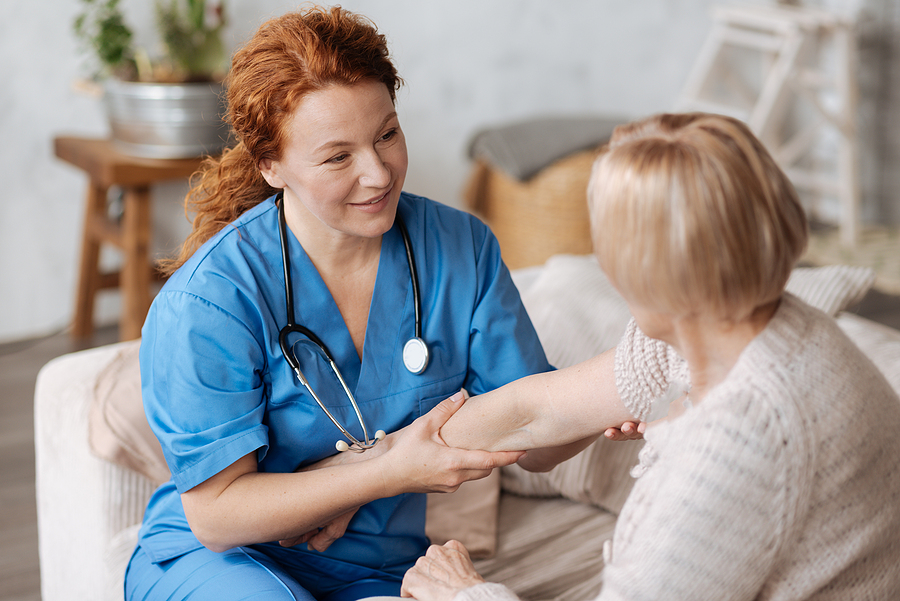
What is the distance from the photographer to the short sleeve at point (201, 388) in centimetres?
108

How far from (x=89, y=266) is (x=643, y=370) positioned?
2.46 metres

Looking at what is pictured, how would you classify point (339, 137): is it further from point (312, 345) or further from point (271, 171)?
point (312, 345)

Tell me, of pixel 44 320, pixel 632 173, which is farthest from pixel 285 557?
pixel 44 320

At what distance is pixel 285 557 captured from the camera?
48.3 inches

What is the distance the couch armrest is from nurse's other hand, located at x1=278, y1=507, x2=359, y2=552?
0.35 meters

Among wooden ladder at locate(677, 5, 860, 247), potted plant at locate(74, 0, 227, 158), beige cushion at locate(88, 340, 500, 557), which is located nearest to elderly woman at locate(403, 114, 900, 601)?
beige cushion at locate(88, 340, 500, 557)

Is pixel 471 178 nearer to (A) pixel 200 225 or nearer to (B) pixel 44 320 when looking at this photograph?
(B) pixel 44 320

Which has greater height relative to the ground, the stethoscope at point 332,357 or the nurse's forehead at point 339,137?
the nurse's forehead at point 339,137

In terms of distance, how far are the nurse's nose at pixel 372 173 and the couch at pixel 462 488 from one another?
62 centimetres

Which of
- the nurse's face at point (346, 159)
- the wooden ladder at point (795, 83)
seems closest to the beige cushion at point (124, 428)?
the nurse's face at point (346, 159)

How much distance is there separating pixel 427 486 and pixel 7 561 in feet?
4.54

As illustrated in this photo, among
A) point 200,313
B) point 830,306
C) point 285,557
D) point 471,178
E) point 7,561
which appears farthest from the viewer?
point 471,178

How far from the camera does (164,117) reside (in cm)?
253

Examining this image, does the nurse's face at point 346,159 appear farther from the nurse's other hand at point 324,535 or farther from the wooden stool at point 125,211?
the wooden stool at point 125,211
